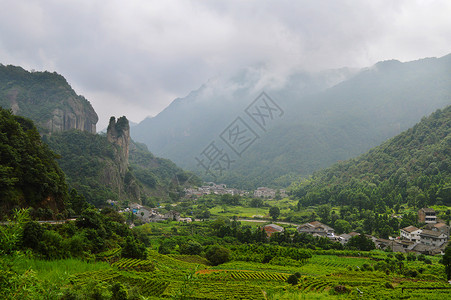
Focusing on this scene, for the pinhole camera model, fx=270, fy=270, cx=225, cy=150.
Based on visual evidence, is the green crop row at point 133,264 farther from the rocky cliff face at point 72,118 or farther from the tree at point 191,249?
the rocky cliff face at point 72,118

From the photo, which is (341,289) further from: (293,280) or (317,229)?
(317,229)

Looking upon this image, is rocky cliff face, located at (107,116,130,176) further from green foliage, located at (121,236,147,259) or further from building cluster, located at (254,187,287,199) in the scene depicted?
green foliage, located at (121,236,147,259)

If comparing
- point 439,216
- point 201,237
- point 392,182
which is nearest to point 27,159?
point 201,237

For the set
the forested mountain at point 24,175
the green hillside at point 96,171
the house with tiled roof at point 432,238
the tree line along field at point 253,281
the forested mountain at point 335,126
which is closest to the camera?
the tree line along field at point 253,281

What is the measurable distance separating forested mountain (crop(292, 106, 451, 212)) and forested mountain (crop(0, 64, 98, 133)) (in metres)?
68.6

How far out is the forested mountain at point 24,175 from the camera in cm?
1928

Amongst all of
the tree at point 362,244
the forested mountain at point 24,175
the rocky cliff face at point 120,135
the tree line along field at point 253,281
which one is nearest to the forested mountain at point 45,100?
the rocky cliff face at point 120,135

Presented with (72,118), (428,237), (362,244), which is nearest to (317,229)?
(362,244)

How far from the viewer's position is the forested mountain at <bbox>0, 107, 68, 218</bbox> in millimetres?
19281

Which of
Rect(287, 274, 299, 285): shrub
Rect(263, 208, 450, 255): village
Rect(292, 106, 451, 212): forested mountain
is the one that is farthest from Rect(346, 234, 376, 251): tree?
Rect(287, 274, 299, 285): shrub

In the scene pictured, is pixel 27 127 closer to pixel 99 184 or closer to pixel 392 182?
pixel 99 184

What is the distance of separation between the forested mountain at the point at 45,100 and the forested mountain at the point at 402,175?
6864cm

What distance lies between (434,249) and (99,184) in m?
55.0

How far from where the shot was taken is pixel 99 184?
5438 cm
